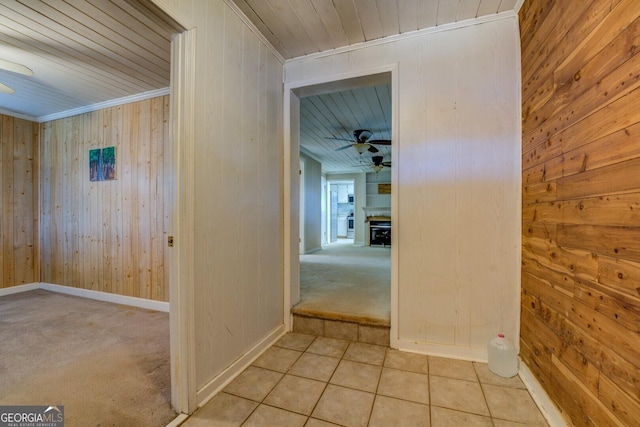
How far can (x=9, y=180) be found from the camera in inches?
135

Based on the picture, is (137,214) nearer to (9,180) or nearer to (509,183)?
(9,180)

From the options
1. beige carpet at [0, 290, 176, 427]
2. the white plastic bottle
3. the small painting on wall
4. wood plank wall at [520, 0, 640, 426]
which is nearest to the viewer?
wood plank wall at [520, 0, 640, 426]

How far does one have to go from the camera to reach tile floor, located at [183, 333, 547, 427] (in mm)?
1298

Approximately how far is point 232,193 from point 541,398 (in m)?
2.08

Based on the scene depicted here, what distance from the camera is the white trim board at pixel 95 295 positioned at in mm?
2887

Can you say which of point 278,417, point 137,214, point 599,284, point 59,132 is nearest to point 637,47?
point 599,284

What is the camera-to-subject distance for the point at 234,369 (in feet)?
5.46

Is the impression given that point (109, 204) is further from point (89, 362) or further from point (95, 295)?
point (89, 362)

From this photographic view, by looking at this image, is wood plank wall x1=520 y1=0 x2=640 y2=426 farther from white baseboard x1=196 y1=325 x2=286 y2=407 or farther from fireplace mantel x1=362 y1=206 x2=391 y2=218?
fireplace mantel x1=362 y1=206 x2=391 y2=218

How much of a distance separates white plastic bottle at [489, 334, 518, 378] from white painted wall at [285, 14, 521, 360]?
0.10 m

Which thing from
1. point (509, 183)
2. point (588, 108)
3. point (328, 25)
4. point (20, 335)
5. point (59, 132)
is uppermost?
point (328, 25)

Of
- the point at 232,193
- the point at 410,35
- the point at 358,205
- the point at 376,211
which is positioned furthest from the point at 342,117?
the point at 376,211

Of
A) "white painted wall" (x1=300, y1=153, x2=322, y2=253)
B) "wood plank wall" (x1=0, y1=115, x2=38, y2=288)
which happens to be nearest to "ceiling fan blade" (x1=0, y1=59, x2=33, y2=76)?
"wood plank wall" (x1=0, y1=115, x2=38, y2=288)

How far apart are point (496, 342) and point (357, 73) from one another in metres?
2.17
